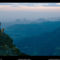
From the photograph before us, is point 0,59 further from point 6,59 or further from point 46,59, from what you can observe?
point 46,59

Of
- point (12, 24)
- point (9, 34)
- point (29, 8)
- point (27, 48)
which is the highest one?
point (29, 8)

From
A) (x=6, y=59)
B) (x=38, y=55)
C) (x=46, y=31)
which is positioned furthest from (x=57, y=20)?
(x=6, y=59)

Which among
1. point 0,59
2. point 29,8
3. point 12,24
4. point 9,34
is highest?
point 29,8

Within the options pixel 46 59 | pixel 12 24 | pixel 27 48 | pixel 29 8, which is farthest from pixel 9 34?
pixel 46 59

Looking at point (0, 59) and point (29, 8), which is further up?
point (29, 8)

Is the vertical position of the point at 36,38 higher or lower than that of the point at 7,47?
higher

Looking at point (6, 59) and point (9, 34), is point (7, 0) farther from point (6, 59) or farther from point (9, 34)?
point (6, 59)
